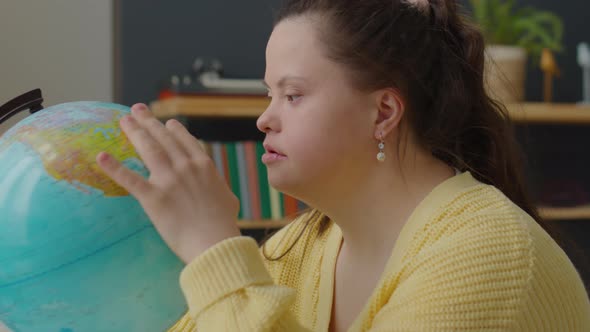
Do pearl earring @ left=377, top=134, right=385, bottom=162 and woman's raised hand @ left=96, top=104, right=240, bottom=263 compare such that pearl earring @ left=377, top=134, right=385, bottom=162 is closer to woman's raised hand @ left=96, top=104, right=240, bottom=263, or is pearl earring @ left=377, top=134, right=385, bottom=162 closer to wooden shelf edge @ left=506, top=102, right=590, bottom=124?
woman's raised hand @ left=96, top=104, right=240, bottom=263

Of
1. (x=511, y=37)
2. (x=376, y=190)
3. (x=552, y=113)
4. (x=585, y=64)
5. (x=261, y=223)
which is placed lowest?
(x=261, y=223)

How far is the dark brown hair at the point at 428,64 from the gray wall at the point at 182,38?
2.07 m

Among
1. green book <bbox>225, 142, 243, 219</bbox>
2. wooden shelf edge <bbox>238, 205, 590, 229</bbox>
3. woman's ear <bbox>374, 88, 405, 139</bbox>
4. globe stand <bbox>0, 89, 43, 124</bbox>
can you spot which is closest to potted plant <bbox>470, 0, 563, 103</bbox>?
wooden shelf edge <bbox>238, 205, 590, 229</bbox>

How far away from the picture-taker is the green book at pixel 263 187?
3148mm

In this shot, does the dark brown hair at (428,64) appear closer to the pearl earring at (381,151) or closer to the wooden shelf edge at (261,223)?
the pearl earring at (381,151)

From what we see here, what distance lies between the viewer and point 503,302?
41.3 inches

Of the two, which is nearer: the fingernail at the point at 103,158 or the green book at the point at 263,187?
the fingernail at the point at 103,158

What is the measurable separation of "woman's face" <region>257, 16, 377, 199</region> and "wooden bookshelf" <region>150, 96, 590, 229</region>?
Result: 5.74ft

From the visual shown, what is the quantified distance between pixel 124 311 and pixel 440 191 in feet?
1.65

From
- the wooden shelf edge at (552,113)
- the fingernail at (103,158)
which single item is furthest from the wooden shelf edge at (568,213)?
the fingernail at (103,158)

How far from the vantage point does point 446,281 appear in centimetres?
105

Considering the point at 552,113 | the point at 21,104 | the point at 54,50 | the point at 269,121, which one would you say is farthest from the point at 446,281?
the point at 552,113

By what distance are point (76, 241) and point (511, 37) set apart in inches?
109

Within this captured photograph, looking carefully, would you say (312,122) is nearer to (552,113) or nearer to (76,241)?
(76,241)
